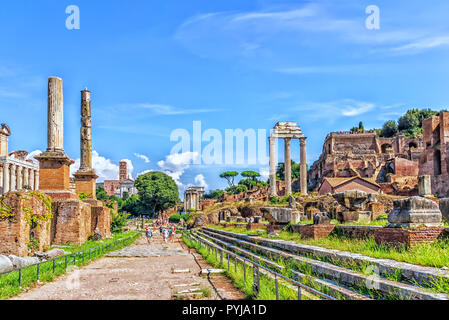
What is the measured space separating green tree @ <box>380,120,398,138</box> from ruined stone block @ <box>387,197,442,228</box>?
99.3 metres

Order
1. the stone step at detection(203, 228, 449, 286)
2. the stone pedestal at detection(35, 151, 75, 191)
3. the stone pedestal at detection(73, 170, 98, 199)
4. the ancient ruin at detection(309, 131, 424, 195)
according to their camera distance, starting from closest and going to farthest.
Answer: the stone step at detection(203, 228, 449, 286) → the stone pedestal at detection(35, 151, 75, 191) → the stone pedestal at detection(73, 170, 98, 199) → the ancient ruin at detection(309, 131, 424, 195)

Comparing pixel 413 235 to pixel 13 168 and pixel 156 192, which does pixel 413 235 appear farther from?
pixel 13 168

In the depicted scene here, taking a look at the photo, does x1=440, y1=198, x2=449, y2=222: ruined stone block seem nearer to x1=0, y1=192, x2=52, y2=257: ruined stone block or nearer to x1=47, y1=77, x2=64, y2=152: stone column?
x1=0, y1=192, x2=52, y2=257: ruined stone block

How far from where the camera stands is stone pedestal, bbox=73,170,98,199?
2430cm

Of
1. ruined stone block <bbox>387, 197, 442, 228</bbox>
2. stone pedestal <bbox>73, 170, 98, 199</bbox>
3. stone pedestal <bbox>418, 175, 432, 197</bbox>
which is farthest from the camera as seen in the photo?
stone pedestal <bbox>73, 170, 98, 199</bbox>

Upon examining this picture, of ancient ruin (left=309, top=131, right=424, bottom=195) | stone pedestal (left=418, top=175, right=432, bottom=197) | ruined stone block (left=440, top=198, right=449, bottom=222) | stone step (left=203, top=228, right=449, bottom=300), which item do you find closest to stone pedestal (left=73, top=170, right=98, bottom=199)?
stone step (left=203, top=228, right=449, bottom=300)

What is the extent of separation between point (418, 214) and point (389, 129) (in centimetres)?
10098

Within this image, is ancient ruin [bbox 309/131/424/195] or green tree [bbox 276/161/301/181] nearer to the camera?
ancient ruin [bbox 309/131/424/195]

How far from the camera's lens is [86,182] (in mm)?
24625

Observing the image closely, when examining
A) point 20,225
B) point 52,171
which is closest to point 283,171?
point 52,171

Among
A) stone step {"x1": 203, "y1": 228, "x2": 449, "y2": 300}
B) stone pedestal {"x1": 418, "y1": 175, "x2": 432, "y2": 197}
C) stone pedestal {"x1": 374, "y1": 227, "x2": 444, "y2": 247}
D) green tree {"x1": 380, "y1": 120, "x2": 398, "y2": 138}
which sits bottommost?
stone step {"x1": 203, "y1": 228, "x2": 449, "y2": 300}

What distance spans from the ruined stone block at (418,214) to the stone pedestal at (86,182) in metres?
19.4

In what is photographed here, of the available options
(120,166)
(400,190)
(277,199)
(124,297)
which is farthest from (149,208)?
(120,166)
